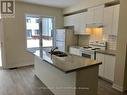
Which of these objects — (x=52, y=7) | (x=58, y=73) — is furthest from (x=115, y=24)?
(x=52, y=7)

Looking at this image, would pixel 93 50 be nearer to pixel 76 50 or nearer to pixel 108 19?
pixel 76 50

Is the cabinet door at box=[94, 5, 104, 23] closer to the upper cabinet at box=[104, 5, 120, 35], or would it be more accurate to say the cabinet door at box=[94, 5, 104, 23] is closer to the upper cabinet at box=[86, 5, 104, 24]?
the upper cabinet at box=[86, 5, 104, 24]

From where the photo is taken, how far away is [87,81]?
2.41 metres

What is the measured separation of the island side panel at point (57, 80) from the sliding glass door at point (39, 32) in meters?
2.13

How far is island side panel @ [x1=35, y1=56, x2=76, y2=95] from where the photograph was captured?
2383mm

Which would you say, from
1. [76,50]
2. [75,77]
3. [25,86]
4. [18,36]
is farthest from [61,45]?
[75,77]

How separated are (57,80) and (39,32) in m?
3.51

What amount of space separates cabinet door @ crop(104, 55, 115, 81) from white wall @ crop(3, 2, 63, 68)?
340 cm

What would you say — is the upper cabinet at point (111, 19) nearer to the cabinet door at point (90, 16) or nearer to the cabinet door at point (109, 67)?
the cabinet door at point (90, 16)

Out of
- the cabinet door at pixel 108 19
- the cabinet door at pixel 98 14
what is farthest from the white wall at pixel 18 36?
the cabinet door at pixel 108 19

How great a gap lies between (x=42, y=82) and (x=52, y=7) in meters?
3.66

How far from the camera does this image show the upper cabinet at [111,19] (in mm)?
3664

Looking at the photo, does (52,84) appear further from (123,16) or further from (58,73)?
(123,16)

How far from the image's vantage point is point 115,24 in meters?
3.71
